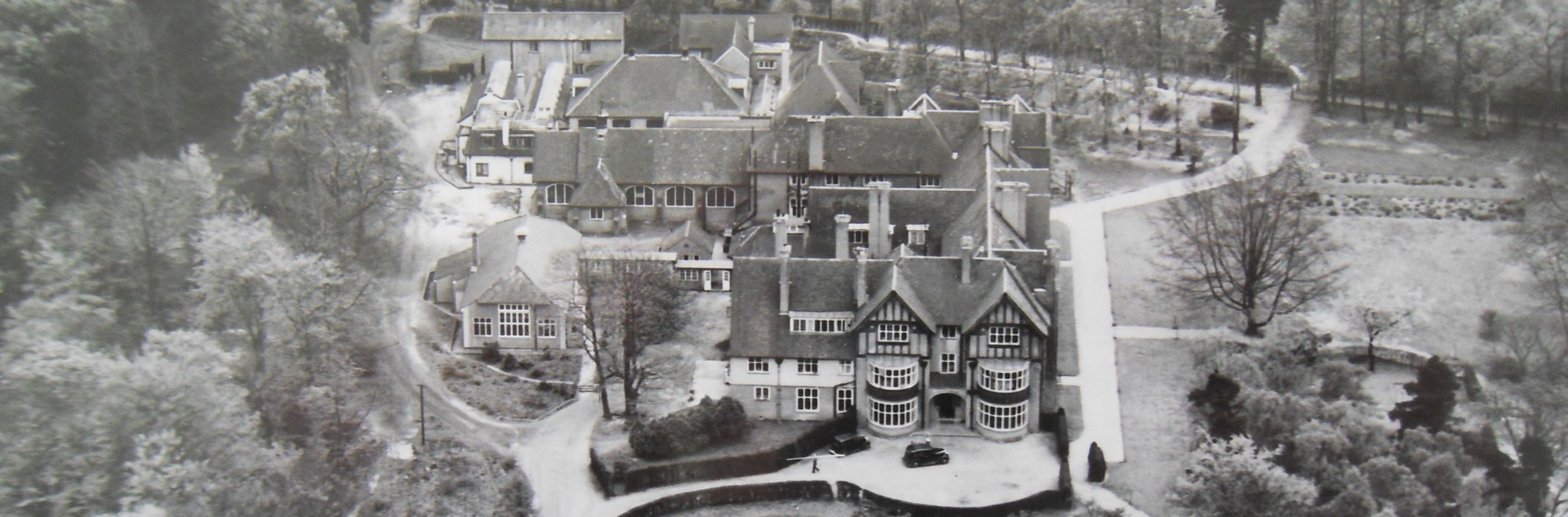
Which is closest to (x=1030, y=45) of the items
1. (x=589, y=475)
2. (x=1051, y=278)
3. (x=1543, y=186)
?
(x=1543, y=186)

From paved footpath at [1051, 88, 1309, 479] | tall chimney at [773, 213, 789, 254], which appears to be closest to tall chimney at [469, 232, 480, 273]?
tall chimney at [773, 213, 789, 254]

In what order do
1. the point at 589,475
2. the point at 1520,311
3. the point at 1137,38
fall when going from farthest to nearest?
the point at 1137,38, the point at 1520,311, the point at 589,475

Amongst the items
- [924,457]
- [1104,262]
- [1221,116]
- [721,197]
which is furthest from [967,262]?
[1221,116]

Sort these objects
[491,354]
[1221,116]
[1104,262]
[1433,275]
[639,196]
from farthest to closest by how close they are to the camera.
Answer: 1. [1221,116]
2. [639,196]
3. [1104,262]
4. [1433,275]
5. [491,354]

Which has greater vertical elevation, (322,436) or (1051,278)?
(1051,278)

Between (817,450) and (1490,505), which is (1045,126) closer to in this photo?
(817,450)

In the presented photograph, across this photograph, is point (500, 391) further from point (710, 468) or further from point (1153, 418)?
point (1153, 418)

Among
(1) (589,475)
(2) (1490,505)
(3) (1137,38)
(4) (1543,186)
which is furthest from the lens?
(3) (1137,38)
